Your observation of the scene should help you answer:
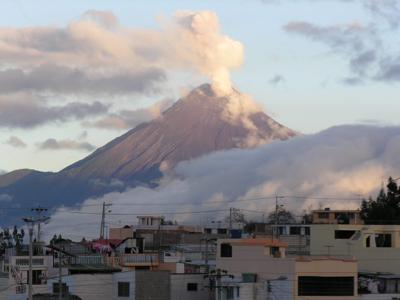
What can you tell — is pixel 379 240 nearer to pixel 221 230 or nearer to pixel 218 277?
pixel 218 277

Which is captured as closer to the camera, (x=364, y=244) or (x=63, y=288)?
(x=63, y=288)

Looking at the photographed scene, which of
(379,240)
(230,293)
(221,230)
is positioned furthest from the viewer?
(221,230)

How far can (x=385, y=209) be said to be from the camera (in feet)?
415

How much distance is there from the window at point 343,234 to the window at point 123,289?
2418 cm

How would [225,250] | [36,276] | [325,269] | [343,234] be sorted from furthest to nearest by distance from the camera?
1. [343,234]
2. [36,276]
3. [225,250]
4. [325,269]

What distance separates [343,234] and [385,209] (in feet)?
81.7

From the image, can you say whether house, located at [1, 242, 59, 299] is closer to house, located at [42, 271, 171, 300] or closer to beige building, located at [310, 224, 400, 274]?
house, located at [42, 271, 171, 300]

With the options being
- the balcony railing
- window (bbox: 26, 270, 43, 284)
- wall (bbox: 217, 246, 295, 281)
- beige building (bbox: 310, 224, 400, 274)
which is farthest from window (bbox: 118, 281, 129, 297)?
beige building (bbox: 310, 224, 400, 274)

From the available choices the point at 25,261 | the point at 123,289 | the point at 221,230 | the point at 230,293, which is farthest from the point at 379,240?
the point at 221,230

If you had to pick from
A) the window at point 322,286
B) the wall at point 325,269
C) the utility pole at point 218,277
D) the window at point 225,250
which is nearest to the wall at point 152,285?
the utility pole at point 218,277

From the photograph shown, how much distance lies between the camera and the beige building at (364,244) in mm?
95312

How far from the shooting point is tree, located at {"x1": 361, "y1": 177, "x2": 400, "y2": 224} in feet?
406

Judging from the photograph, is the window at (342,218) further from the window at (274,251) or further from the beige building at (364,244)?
the window at (274,251)

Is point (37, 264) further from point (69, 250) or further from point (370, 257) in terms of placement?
point (370, 257)
